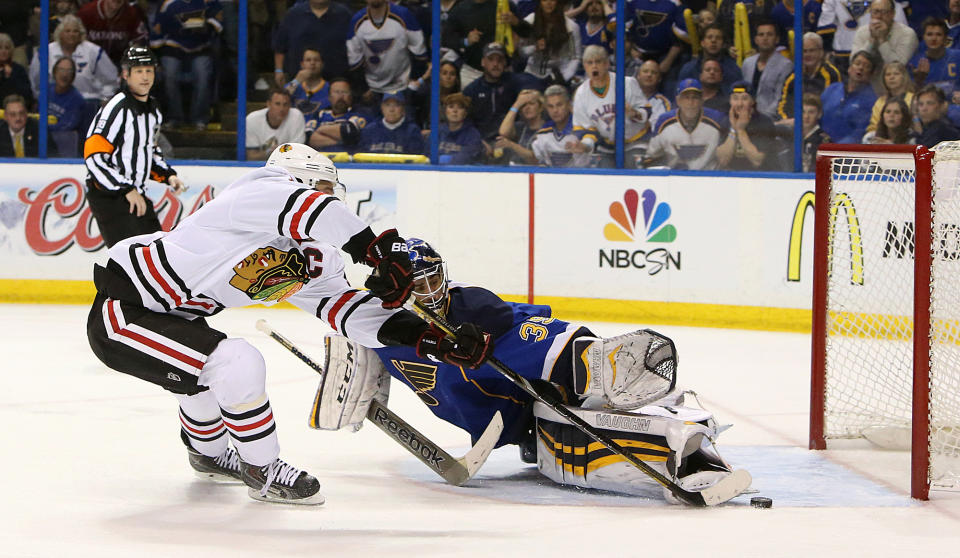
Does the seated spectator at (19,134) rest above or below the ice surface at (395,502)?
above

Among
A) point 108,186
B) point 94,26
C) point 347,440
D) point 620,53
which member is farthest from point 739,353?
point 94,26

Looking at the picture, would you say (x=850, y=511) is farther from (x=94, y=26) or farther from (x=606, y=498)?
(x=94, y=26)

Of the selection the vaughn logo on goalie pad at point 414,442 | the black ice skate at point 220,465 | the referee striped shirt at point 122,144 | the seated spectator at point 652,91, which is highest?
the seated spectator at point 652,91

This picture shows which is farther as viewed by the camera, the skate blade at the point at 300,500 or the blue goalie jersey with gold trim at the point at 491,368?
the blue goalie jersey with gold trim at the point at 491,368

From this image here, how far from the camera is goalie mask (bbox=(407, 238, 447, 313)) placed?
10.1 ft

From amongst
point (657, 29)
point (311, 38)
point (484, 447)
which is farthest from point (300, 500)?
point (311, 38)

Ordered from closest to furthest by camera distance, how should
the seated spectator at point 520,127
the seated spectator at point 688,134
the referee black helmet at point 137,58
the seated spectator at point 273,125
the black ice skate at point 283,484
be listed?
1. the black ice skate at point 283,484
2. the referee black helmet at point 137,58
3. the seated spectator at point 688,134
4. the seated spectator at point 520,127
5. the seated spectator at point 273,125

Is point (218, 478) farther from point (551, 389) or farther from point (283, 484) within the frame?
point (551, 389)

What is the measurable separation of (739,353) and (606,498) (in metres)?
2.61

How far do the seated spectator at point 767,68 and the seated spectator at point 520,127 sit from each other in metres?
1.11

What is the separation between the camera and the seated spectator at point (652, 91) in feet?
21.5

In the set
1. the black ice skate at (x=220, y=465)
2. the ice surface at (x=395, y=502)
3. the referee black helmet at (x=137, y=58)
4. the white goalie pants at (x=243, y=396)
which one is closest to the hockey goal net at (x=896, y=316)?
the ice surface at (x=395, y=502)

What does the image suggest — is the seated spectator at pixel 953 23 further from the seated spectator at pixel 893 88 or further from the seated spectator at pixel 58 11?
the seated spectator at pixel 58 11

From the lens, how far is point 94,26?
7.16 meters
